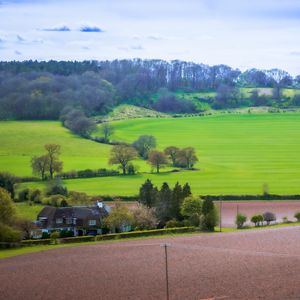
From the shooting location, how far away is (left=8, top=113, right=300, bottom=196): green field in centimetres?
6825

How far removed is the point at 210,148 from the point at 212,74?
92038 mm

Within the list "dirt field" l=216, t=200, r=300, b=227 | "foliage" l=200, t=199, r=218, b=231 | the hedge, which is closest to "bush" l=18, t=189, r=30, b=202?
"dirt field" l=216, t=200, r=300, b=227

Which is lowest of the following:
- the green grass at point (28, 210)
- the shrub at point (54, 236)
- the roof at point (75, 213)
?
the shrub at point (54, 236)

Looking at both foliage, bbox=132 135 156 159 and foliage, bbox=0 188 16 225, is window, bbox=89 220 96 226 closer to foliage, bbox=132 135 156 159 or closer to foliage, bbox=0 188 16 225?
foliage, bbox=0 188 16 225

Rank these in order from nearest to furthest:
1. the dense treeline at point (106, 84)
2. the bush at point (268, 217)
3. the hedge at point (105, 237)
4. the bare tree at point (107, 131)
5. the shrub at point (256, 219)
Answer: the hedge at point (105, 237) < the shrub at point (256, 219) < the bush at point (268, 217) < the bare tree at point (107, 131) < the dense treeline at point (106, 84)

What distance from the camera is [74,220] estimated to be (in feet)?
162

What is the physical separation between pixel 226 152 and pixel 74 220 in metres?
49.2

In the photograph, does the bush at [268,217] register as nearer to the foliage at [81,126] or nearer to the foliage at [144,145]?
the foliage at [144,145]

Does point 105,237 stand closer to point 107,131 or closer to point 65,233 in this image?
point 65,233

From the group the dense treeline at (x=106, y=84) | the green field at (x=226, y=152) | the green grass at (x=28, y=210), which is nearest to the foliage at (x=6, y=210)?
the green grass at (x=28, y=210)

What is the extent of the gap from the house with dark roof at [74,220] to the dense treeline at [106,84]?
223ft

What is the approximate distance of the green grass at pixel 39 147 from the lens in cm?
7956

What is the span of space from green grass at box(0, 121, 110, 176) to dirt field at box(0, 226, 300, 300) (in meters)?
37.4

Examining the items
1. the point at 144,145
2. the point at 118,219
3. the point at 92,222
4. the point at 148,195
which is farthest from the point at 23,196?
the point at 144,145
